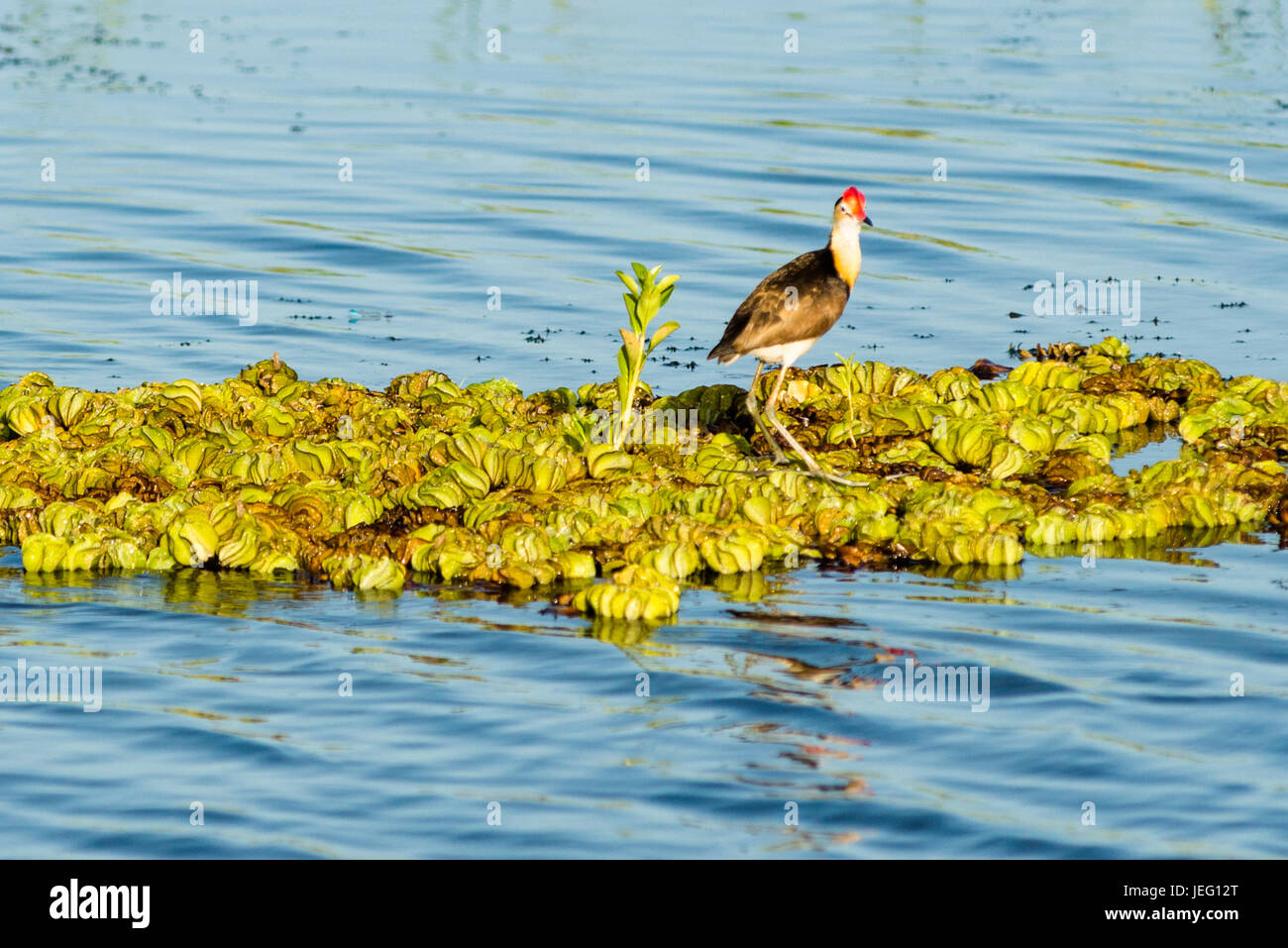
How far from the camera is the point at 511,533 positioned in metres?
10.2

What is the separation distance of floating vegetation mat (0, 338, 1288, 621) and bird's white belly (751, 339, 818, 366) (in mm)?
679

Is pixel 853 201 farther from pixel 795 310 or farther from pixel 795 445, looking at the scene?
pixel 795 445

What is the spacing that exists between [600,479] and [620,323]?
19.2 feet

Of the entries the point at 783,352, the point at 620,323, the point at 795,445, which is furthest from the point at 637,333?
the point at 620,323

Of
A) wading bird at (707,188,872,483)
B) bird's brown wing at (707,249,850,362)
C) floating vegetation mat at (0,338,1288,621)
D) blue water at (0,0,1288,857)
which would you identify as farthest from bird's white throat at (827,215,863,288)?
blue water at (0,0,1288,857)

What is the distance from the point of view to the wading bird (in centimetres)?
1123

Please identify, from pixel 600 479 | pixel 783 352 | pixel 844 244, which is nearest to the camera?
pixel 600 479

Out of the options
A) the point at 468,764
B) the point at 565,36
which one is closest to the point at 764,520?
the point at 468,764

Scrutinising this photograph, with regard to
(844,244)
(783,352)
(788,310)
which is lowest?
(783,352)

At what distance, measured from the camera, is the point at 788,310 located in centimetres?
1123

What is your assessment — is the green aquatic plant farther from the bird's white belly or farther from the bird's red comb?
the bird's red comb

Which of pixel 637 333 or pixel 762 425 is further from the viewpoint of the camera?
pixel 762 425
